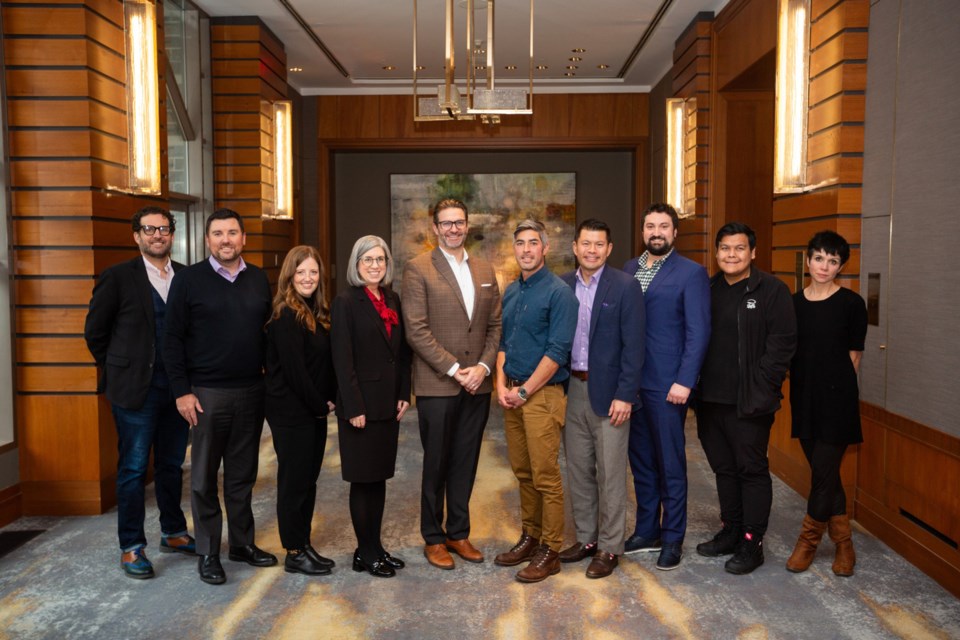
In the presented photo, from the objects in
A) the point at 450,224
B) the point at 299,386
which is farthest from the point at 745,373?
the point at 299,386

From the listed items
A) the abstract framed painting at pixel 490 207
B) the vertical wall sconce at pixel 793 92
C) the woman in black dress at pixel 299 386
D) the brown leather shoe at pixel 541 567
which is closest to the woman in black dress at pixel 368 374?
the woman in black dress at pixel 299 386

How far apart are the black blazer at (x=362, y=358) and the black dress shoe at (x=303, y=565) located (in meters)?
0.71

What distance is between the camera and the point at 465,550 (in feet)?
12.3

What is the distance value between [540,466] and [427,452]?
19.8 inches

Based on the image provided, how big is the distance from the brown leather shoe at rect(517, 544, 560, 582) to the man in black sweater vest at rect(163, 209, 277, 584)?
1271mm

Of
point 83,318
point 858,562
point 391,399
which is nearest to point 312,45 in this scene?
point 83,318

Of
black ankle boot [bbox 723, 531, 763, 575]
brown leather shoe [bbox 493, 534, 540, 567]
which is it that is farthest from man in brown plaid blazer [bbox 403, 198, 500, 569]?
black ankle boot [bbox 723, 531, 763, 575]

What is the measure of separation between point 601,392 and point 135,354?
2022 mm

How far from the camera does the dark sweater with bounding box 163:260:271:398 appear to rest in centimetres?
338

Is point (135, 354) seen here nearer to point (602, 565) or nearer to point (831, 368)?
point (602, 565)

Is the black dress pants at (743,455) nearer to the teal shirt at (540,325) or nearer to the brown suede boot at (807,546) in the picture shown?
the brown suede boot at (807,546)

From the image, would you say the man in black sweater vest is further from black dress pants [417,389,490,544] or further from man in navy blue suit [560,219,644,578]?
man in navy blue suit [560,219,644,578]

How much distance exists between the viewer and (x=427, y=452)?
3.64 meters

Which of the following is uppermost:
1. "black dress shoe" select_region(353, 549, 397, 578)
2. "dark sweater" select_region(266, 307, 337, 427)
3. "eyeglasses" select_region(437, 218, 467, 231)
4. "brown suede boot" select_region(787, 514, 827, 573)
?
"eyeglasses" select_region(437, 218, 467, 231)
